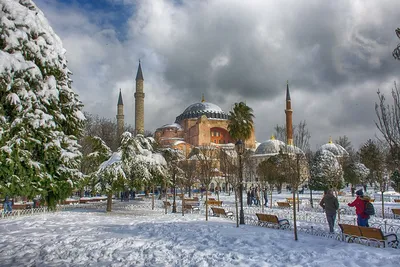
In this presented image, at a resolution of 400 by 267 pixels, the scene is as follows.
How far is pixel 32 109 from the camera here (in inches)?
307

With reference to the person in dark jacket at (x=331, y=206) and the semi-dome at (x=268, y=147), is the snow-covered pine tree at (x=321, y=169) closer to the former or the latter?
the person in dark jacket at (x=331, y=206)

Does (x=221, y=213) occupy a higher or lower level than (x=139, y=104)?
lower

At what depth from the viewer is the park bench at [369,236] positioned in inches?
305

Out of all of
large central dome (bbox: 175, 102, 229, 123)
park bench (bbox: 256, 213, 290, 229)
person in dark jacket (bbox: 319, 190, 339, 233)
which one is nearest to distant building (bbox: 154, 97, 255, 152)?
large central dome (bbox: 175, 102, 229, 123)

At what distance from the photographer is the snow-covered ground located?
6797 mm

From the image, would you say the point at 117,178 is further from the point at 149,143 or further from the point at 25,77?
the point at 25,77

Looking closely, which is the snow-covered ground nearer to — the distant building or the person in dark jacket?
the person in dark jacket

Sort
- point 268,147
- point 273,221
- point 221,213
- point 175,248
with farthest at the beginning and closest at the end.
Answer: point 268,147
point 221,213
point 273,221
point 175,248

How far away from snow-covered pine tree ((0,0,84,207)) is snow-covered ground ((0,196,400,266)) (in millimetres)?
1364

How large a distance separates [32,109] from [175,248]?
4.56 m

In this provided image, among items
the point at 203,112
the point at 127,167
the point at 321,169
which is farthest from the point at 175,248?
the point at 203,112

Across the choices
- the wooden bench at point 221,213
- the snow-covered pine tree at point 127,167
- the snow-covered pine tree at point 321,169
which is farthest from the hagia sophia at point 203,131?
the wooden bench at point 221,213

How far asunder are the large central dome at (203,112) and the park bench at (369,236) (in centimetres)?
5991

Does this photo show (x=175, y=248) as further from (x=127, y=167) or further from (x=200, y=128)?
(x=200, y=128)
